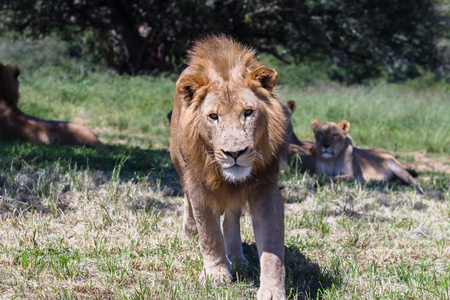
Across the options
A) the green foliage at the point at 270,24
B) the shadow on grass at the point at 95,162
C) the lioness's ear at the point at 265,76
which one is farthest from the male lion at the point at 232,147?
the green foliage at the point at 270,24

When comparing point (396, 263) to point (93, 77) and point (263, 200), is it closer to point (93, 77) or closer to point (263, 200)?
point (263, 200)

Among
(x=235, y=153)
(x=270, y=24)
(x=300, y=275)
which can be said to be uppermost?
(x=270, y=24)

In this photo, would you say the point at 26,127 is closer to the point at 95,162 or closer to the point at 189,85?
the point at 95,162

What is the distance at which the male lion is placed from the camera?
2760 mm

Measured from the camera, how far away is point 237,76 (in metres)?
2.98

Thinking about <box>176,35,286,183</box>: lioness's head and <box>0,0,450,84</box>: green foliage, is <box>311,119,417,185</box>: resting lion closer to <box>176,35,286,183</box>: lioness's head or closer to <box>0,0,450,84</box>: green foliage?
<box>176,35,286,183</box>: lioness's head

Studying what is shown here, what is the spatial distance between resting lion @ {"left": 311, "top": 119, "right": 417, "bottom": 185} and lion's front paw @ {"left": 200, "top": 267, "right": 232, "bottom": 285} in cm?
440

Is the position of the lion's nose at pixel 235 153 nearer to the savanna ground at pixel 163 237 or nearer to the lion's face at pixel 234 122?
the lion's face at pixel 234 122

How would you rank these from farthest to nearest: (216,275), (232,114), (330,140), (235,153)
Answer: (330,140), (216,275), (232,114), (235,153)

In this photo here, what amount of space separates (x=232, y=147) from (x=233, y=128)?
12cm

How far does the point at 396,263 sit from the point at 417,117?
9.20 meters

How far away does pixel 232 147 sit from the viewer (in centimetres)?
266

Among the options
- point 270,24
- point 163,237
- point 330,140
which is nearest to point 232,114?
point 163,237

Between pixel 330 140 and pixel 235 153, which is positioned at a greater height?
pixel 235 153
